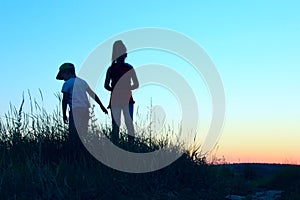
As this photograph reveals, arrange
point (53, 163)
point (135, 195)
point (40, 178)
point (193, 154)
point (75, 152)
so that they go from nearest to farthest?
point (40, 178), point (135, 195), point (53, 163), point (75, 152), point (193, 154)

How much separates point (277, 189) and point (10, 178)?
4087 millimetres

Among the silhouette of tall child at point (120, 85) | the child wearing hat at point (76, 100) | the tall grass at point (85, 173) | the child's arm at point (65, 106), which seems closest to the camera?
the tall grass at point (85, 173)

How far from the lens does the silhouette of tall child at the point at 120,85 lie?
8547 millimetres

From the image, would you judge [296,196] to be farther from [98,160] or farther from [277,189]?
[98,160]

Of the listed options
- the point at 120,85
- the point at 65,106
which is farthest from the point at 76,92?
the point at 120,85

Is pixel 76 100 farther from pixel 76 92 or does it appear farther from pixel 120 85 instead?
pixel 120 85

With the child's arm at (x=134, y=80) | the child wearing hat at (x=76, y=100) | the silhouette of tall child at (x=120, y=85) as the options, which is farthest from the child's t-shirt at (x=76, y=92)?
the child's arm at (x=134, y=80)

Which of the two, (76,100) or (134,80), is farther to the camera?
(134,80)

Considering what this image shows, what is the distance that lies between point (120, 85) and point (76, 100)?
88cm

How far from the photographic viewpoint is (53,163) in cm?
696

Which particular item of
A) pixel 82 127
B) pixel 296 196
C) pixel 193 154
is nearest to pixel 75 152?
pixel 82 127

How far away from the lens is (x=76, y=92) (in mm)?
8023

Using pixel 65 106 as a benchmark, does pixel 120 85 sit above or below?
above

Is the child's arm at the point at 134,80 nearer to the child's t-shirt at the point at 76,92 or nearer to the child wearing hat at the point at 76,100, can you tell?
the child wearing hat at the point at 76,100
